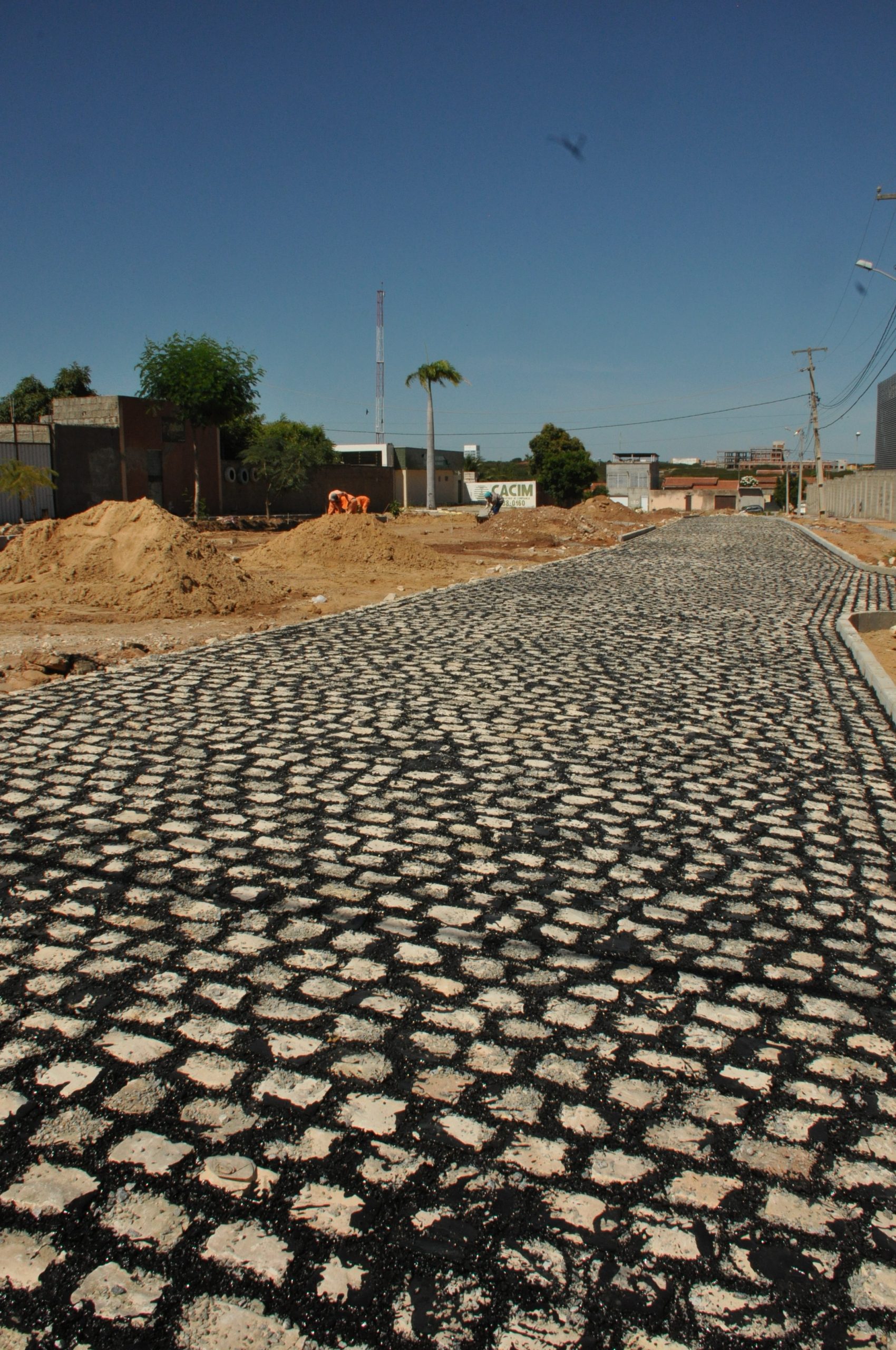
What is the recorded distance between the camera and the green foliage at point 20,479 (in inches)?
1081

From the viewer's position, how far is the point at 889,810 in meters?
5.33

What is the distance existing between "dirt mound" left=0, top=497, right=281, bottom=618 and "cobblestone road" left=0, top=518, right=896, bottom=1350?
8.28 m

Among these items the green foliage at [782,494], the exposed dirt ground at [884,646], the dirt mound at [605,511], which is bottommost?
the exposed dirt ground at [884,646]

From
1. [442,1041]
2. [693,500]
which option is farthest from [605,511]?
[693,500]

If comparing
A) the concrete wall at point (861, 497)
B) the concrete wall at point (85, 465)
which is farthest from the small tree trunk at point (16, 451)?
the concrete wall at point (861, 497)

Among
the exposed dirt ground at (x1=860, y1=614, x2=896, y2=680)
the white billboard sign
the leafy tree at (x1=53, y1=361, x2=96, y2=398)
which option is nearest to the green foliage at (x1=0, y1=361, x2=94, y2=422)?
the leafy tree at (x1=53, y1=361, x2=96, y2=398)

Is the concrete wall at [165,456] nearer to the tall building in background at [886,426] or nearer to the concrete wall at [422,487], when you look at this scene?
the concrete wall at [422,487]

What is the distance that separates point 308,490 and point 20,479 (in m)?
19.1

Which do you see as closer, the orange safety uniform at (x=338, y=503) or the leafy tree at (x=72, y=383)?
the orange safety uniform at (x=338, y=503)

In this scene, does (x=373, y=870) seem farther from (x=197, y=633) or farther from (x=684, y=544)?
(x=684, y=544)

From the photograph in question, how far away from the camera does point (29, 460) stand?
30.9 meters

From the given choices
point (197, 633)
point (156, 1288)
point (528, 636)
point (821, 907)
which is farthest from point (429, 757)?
point (197, 633)

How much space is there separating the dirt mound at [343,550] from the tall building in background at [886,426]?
163 feet

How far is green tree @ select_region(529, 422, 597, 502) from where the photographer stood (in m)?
73.1
